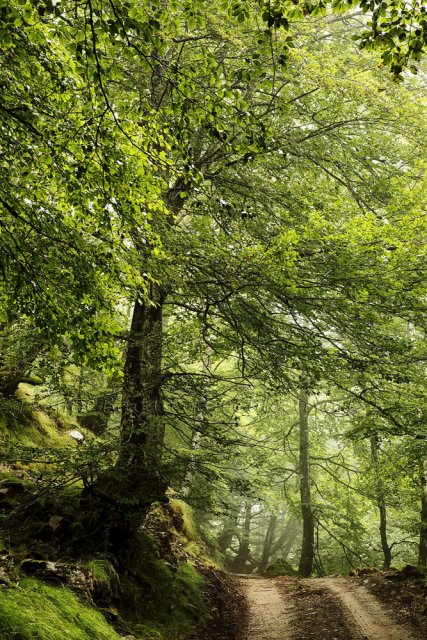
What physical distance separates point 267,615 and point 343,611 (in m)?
1.51

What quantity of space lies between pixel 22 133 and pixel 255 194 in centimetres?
470

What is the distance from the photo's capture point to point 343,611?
8367 mm

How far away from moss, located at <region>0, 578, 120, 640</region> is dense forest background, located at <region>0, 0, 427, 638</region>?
866 millimetres

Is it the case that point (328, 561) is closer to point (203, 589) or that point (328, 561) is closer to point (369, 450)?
point (369, 450)

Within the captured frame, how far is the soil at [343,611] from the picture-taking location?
721 centimetres

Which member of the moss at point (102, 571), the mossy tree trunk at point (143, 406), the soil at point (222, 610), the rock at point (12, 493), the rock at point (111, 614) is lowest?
the soil at point (222, 610)

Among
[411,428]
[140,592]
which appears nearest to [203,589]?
[140,592]

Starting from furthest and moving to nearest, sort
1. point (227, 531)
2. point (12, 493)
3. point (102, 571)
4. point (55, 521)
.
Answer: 1. point (227, 531)
2. point (12, 493)
3. point (55, 521)
4. point (102, 571)

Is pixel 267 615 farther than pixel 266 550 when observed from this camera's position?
No

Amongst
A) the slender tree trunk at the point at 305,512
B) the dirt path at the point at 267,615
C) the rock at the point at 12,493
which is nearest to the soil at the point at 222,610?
the dirt path at the point at 267,615

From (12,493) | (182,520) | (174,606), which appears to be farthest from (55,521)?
(182,520)

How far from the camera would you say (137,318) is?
8242 mm

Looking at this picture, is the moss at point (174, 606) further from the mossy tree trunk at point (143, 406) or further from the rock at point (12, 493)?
the rock at point (12, 493)

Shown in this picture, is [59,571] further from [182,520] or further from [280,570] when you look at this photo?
[280,570]
